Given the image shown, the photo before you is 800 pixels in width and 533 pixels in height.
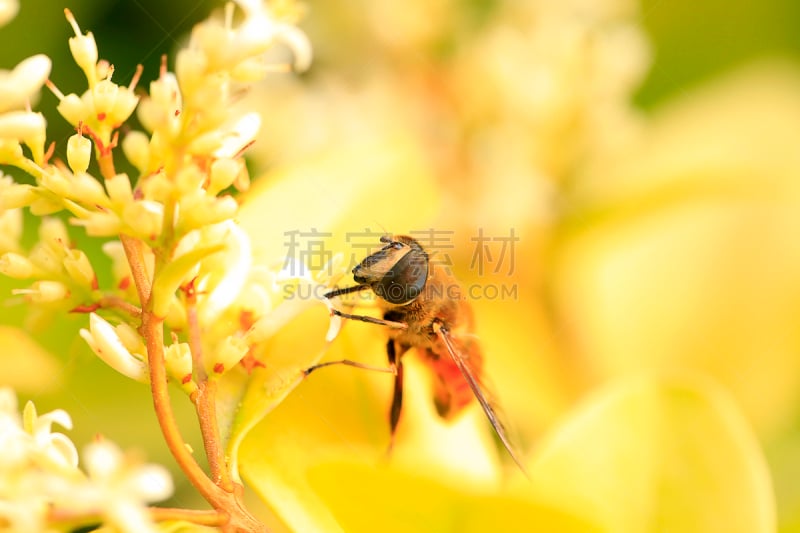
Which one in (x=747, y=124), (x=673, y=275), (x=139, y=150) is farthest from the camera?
(x=747, y=124)

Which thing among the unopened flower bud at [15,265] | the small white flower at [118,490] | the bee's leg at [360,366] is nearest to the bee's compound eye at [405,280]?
the bee's leg at [360,366]

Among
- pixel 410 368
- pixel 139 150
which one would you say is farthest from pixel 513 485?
pixel 139 150

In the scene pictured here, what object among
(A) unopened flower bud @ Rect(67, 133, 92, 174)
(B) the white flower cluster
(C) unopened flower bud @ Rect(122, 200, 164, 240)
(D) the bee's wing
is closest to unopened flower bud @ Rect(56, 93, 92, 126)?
(A) unopened flower bud @ Rect(67, 133, 92, 174)

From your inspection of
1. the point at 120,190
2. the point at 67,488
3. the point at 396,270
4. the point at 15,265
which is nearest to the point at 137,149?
the point at 120,190

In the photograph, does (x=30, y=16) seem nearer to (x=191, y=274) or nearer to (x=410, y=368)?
(x=410, y=368)

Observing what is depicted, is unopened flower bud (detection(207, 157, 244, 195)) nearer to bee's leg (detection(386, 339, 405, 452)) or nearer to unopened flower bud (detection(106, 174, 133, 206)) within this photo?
unopened flower bud (detection(106, 174, 133, 206))

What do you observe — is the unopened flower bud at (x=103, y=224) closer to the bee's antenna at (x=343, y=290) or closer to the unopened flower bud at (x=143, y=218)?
the unopened flower bud at (x=143, y=218)

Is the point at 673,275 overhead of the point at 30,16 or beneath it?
beneath
